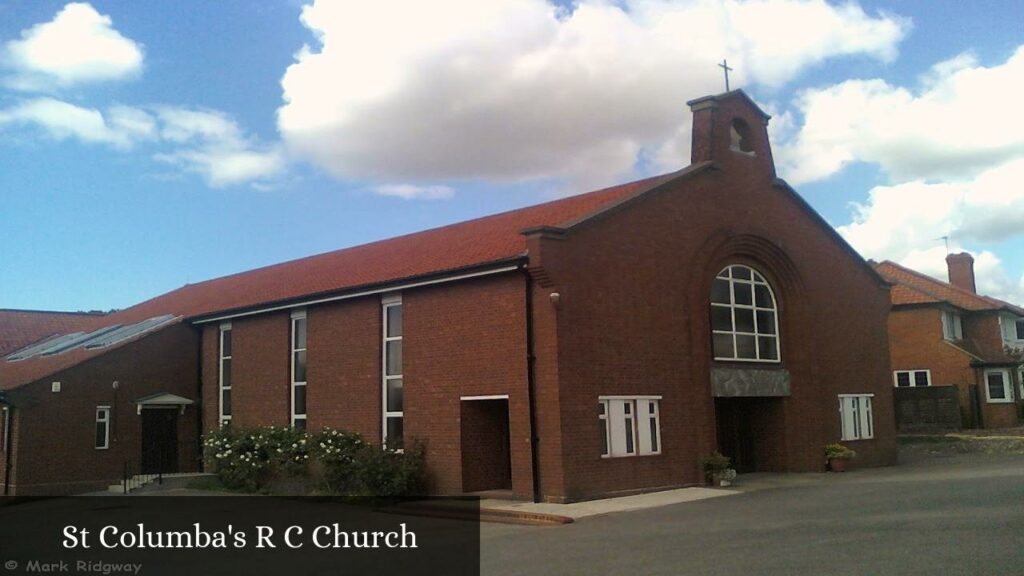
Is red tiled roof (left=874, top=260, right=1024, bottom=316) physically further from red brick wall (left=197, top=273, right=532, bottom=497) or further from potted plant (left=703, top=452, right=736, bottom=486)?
red brick wall (left=197, top=273, right=532, bottom=497)

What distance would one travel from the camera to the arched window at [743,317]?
22.5 metres

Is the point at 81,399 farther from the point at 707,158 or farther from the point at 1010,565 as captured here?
the point at 1010,565

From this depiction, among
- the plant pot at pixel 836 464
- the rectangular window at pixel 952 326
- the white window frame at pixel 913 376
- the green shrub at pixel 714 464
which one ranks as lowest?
the plant pot at pixel 836 464

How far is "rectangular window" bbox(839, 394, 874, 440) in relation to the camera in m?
25.4

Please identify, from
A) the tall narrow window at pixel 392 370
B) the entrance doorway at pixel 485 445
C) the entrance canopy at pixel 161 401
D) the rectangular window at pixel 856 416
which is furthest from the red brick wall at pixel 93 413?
the rectangular window at pixel 856 416

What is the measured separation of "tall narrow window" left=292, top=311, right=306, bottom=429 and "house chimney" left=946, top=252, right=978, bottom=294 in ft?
129

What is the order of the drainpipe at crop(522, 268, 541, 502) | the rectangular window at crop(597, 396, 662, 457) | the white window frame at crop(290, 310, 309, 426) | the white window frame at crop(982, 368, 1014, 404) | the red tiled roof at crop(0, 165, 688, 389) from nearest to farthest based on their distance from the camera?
the drainpipe at crop(522, 268, 541, 502), the rectangular window at crop(597, 396, 662, 457), the red tiled roof at crop(0, 165, 688, 389), the white window frame at crop(290, 310, 309, 426), the white window frame at crop(982, 368, 1014, 404)

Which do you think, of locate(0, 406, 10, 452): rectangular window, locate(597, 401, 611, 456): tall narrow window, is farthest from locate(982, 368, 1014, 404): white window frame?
locate(0, 406, 10, 452): rectangular window

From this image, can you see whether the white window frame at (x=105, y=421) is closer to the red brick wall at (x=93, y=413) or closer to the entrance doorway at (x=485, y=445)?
the red brick wall at (x=93, y=413)

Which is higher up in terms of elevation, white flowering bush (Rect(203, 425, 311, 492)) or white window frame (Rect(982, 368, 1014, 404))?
white window frame (Rect(982, 368, 1014, 404))

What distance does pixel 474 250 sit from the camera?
2158 cm

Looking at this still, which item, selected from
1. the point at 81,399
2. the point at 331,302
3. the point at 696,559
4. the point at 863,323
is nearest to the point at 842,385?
the point at 863,323

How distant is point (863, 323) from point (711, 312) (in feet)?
23.0

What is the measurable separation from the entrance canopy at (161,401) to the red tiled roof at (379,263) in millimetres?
1843
